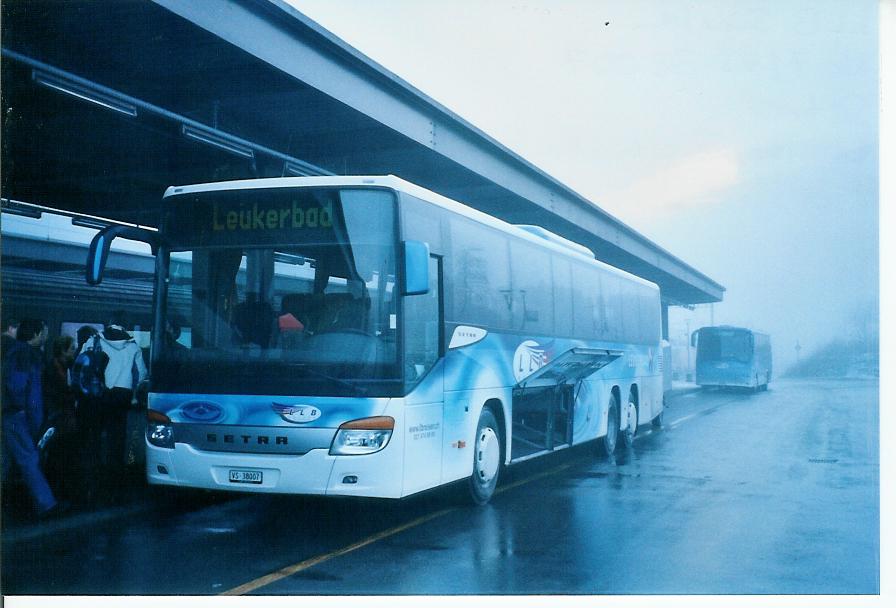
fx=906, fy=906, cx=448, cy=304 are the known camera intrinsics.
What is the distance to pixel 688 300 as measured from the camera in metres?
13.1

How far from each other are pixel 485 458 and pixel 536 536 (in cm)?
153

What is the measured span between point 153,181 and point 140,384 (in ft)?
12.2

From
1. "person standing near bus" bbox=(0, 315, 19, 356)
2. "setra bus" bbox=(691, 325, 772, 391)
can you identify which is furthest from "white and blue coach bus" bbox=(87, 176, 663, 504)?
"setra bus" bbox=(691, 325, 772, 391)

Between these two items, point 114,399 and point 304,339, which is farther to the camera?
point 114,399

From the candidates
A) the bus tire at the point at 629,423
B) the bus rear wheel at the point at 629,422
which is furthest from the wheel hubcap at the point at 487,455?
the bus rear wheel at the point at 629,422

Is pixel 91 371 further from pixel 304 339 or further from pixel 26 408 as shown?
pixel 304 339

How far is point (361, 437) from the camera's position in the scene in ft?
24.3

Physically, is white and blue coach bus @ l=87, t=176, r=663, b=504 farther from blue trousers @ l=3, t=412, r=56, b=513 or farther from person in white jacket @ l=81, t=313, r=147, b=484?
person in white jacket @ l=81, t=313, r=147, b=484

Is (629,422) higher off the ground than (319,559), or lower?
higher

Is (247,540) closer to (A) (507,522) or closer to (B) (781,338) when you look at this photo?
(A) (507,522)

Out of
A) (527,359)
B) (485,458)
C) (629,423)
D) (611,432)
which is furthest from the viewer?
(629,423)

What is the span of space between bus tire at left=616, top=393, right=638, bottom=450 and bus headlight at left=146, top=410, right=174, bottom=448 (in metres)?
8.42

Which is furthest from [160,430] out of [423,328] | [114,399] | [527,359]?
[527,359]
